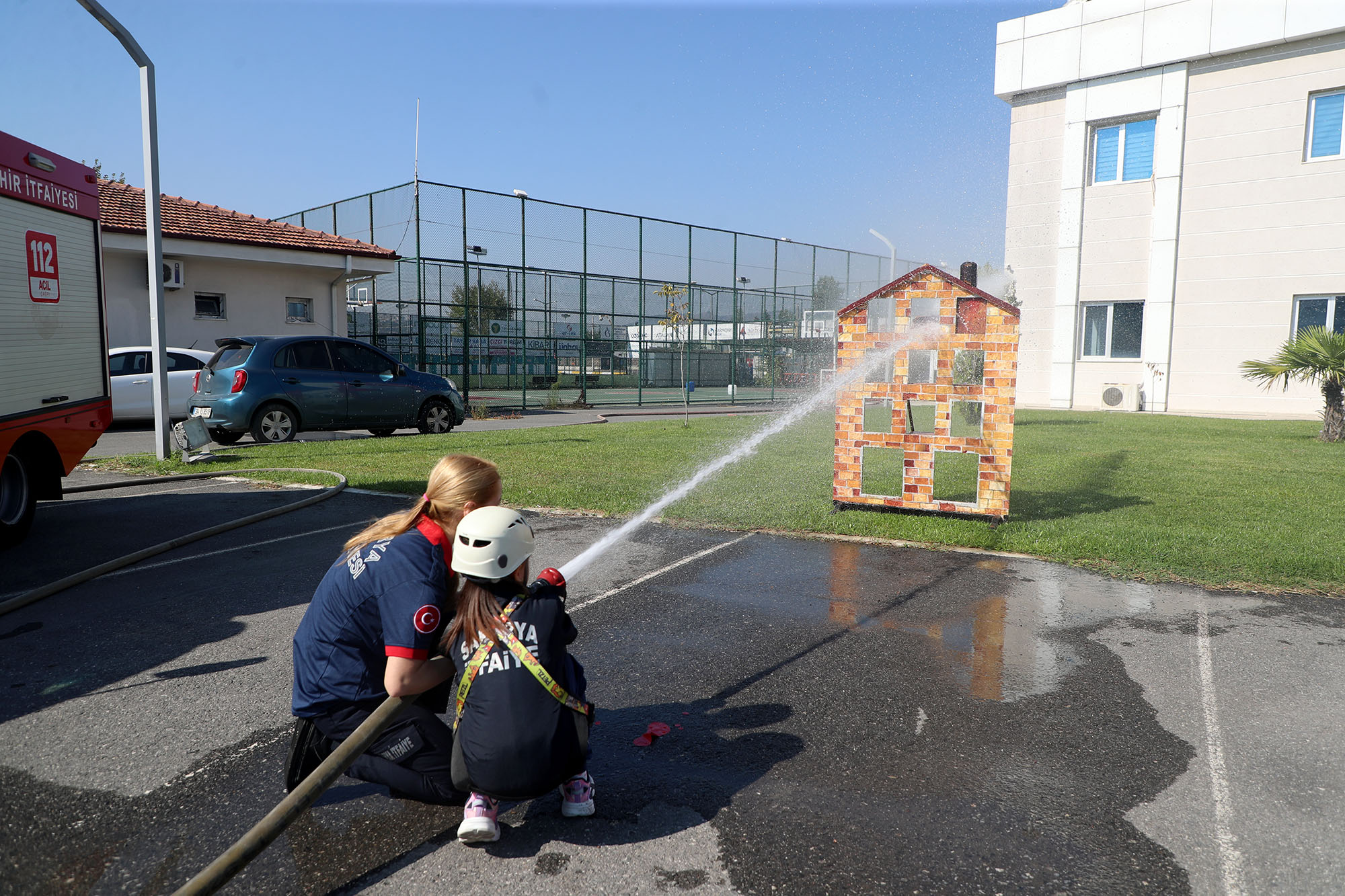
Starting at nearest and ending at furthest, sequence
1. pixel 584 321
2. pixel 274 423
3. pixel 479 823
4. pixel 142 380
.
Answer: pixel 479 823 < pixel 274 423 < pixel 142 380 < pixel 584 321

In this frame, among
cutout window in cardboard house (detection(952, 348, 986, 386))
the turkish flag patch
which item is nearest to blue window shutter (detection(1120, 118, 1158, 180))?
cutout window in cardboard house (detection(952, 348, 986, 386))

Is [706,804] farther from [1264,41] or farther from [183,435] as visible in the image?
[1264,41]

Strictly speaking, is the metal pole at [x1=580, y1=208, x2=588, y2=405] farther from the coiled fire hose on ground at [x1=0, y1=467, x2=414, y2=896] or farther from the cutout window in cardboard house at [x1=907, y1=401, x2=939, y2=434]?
the coiled fire hose on ground at [x1=0, y1=467, x2=414, y2=896]

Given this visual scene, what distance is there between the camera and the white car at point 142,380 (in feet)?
52.7

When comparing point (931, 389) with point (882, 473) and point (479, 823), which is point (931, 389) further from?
point (479, 823)

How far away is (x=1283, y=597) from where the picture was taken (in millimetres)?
5773

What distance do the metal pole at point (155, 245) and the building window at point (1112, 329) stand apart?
2433cm

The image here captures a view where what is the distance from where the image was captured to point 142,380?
16.3 metres

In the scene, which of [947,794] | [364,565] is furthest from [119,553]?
[947,794]

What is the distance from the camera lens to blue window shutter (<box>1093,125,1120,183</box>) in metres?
25.3

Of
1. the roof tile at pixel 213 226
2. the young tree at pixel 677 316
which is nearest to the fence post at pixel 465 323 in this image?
the roof tile at pixel 213 226

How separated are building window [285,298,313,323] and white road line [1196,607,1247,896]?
23057 mm

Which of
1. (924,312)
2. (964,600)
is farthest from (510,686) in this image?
(924,312)

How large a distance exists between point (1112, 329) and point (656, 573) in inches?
933
